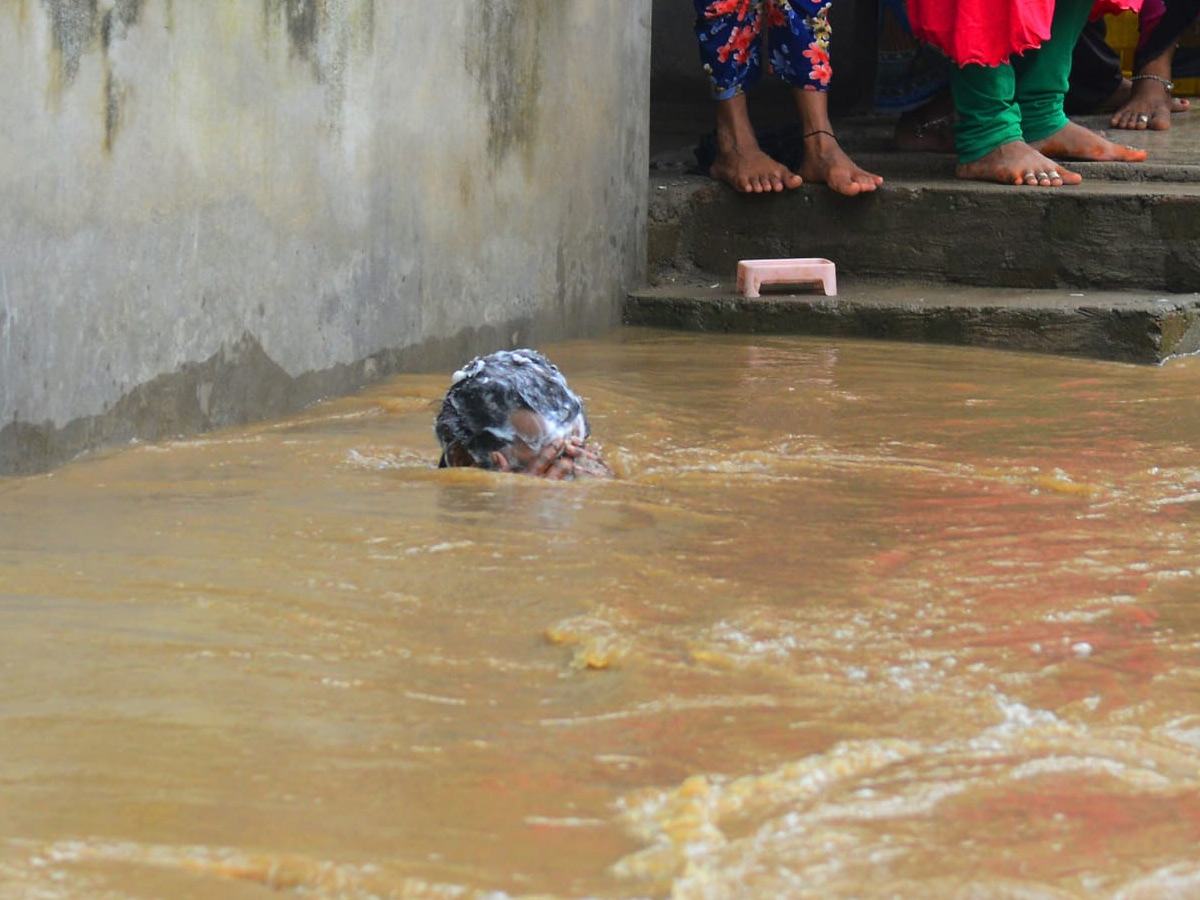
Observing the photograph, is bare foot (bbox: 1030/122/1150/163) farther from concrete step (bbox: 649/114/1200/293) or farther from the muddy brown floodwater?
the muddy brown floodwater

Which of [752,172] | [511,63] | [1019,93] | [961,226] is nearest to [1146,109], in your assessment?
[1019,93]

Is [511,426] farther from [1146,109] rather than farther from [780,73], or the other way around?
[1146,109]

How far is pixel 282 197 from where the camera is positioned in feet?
12.4

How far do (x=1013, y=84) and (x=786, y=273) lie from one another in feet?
3.53

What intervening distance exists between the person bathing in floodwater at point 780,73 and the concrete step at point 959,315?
1.20 feet

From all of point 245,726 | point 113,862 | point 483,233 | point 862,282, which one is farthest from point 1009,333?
point 113,862

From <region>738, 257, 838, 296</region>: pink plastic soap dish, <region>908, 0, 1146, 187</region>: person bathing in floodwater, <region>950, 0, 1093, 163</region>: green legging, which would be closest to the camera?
<region>738, 257, 838, 296</region>: pink plastic soap dish

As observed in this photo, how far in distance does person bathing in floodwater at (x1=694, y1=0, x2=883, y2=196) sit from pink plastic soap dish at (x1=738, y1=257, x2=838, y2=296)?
13.2 inches

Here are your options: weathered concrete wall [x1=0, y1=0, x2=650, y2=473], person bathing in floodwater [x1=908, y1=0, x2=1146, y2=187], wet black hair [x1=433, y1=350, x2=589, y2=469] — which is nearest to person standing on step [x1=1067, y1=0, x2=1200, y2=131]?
person bathing in floodwater [x1=908, y1=0, x2=1146, y2=187]

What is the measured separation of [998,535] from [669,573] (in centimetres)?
63

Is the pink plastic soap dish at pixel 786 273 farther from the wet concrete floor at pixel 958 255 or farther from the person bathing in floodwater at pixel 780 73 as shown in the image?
the person bathing in floodwater at pixel 780 73

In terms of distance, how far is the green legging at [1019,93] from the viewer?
555cm

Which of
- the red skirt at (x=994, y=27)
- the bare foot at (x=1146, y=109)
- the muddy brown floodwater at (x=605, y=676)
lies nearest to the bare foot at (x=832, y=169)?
the red skirt at (x=994, y=27)

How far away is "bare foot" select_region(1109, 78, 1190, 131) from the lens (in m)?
6.35
